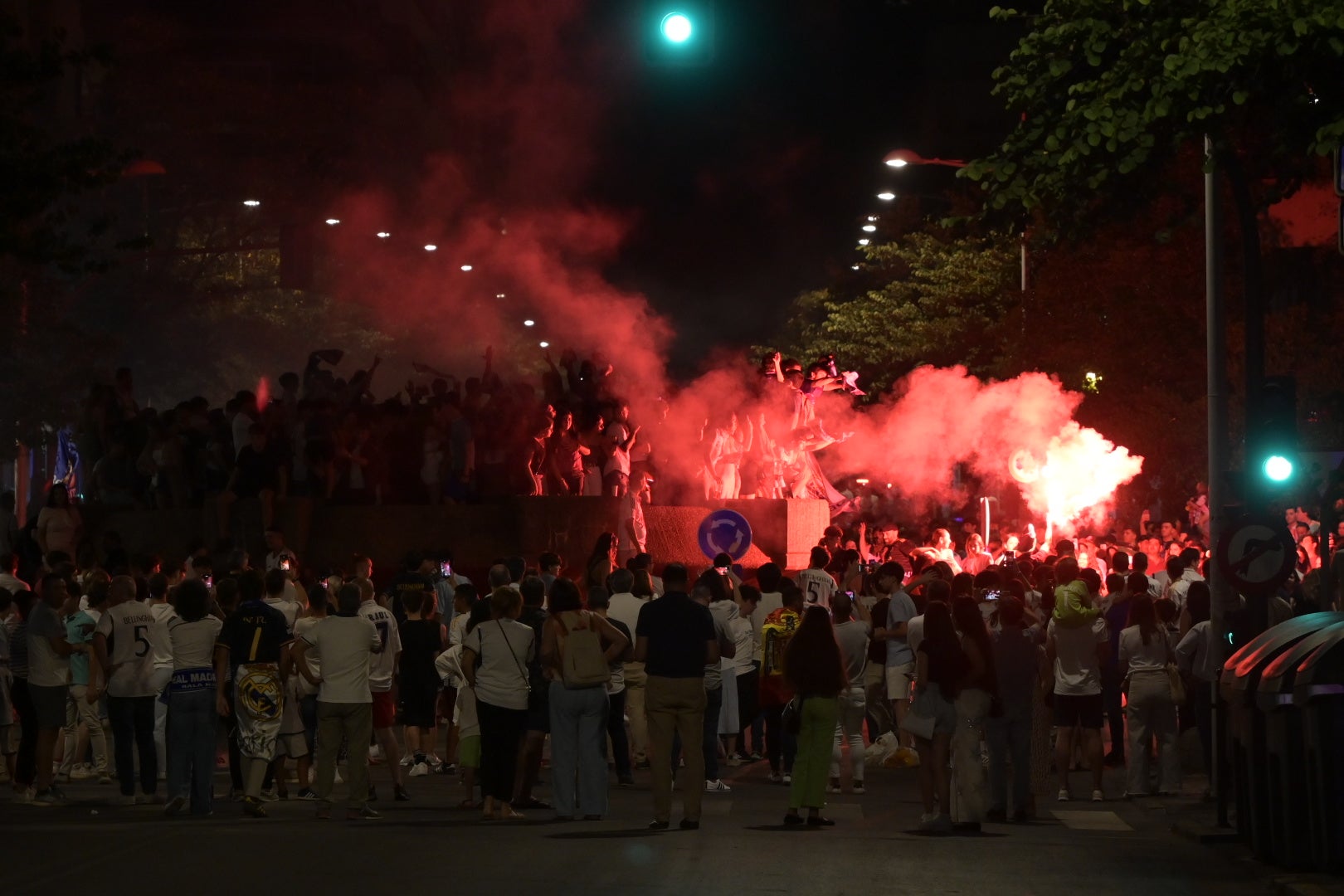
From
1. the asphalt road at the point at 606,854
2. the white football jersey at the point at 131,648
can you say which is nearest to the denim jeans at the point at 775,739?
the asphalt road at the point at 606,854

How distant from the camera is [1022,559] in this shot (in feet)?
74.8

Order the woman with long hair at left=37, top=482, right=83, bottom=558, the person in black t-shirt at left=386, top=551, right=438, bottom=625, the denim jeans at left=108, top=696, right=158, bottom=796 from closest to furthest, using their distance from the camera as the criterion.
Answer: the denim jeans at left=108, top=696, right=158, bottom=796, the person in black t-shirt at left=386, top=551, right=438, bottom=625, the woman with long hair at left=37, top=482, right=83, bottom=558

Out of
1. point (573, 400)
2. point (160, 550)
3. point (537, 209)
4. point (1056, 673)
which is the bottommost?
point (1056, 673)

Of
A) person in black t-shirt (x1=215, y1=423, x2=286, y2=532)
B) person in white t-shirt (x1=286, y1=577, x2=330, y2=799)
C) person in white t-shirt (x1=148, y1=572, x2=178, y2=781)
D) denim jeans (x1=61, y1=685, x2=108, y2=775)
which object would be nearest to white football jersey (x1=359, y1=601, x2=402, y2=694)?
person in white t-shirt (x1=286, y1=577, x2=330, y2=799)

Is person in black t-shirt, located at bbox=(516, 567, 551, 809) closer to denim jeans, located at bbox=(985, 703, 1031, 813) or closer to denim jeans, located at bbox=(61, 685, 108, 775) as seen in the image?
denim jeans, located at bbox=(985, 703, 1031, 813)

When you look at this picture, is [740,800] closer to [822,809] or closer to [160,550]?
[822,809]

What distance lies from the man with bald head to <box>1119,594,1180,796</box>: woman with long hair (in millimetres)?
6775

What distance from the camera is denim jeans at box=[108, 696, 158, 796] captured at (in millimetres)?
14461

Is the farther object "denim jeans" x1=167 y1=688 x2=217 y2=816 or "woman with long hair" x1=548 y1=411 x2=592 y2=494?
"woman with long hair" x1=548 y1=411 x2=592 y2=494

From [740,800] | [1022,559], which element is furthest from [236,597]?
[1022,559]

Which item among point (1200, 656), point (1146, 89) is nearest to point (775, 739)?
point (1200, 656)

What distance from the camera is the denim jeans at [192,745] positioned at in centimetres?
1370

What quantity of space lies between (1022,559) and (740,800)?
8.60 m

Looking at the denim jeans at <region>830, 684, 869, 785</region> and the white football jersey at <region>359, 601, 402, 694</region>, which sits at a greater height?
the white football jersey at <region>359, 601, 402, 694</region>
